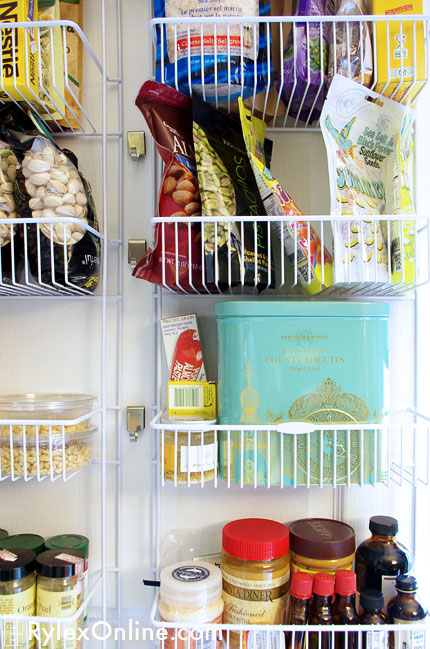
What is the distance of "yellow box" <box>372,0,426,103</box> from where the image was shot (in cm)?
77

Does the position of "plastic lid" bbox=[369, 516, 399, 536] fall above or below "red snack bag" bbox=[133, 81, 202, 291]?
below

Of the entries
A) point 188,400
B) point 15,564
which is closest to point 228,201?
point 188,400

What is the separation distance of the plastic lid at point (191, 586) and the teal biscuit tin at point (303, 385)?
0.15 metres

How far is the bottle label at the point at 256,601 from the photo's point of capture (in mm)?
765

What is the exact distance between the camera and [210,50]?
2.51 feet

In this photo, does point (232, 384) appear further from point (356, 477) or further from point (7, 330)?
point (7, 330)

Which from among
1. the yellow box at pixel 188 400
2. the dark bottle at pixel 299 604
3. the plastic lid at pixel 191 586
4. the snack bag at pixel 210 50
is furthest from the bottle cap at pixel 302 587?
the snack bag at pixel 210 50

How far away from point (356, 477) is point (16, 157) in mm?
726

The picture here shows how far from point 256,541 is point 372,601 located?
0.59 ft

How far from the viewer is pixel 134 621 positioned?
3.05 feet

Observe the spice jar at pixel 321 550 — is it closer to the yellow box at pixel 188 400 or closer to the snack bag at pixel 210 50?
the yellow box at pixel 188 400

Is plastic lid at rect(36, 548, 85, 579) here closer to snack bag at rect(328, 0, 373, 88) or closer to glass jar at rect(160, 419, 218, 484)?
glass jar at rect(160, 419, 218, 484)

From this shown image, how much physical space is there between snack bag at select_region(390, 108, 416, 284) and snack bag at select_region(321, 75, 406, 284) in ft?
0.05

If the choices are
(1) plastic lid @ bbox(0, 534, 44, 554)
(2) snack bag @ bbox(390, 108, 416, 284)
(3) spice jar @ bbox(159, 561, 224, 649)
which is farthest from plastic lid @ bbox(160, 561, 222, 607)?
(2) snack bag @ bbox(390, 108, 416, 284)
